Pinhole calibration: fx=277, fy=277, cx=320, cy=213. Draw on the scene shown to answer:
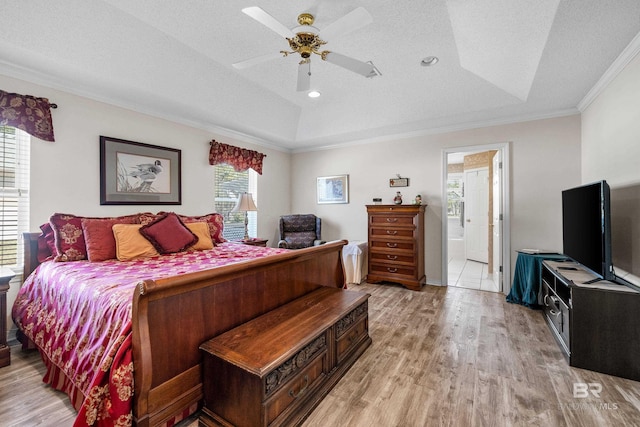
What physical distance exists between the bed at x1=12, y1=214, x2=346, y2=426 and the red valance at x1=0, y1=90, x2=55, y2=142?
48.5 inches

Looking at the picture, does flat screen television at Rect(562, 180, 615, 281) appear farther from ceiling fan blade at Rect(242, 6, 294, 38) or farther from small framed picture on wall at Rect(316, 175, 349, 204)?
small framed picture on wall at Rect(316, 175, 349, 204)

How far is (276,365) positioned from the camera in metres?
1.37

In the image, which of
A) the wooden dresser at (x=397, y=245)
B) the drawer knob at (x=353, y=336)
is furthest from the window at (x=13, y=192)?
the wooden dresser at (x=397, y=245)

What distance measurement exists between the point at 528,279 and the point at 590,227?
49.1 inches

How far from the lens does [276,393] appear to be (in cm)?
Answer: 142

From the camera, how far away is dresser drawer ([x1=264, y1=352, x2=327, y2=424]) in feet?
4.61

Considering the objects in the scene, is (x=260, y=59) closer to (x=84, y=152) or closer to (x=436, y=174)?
(x=84, y=152)

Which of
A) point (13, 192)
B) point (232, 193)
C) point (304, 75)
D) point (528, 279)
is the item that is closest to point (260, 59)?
point (304, 75)

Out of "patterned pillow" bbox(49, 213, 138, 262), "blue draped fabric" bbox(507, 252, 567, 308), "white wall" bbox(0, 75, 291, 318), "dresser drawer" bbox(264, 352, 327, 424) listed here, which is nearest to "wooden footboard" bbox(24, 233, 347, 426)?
"dresser drawer" bbox(264, 352, 327, 424)

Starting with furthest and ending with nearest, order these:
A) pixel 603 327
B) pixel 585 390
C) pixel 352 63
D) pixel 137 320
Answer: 1. pixel 352 63
2. pixel 603 327
3. pixel 585 390
4. pixel 137 320

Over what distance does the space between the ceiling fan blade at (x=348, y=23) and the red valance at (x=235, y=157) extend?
108 inches

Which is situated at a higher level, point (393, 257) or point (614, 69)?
point (614, 69)

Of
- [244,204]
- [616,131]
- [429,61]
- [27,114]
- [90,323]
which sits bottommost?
[90,323]

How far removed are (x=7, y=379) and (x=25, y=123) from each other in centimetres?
209
